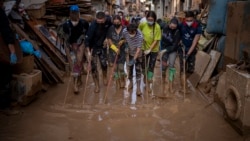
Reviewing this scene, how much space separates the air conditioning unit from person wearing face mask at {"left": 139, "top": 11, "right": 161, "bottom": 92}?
2.08m

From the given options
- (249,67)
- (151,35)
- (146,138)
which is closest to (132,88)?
(151,35)

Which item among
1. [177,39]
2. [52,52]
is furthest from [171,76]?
[52,52]

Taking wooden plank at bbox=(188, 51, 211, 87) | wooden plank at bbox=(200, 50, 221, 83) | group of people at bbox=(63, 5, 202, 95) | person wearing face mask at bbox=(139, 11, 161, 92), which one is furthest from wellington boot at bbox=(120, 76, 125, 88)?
wooden plank at bbox=(200, 50, 221, 83)

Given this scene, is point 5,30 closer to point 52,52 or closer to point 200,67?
point 52,52

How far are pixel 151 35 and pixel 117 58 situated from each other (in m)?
1.04

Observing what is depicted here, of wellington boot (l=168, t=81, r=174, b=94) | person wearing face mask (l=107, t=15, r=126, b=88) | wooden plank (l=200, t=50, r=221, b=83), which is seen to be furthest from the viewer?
wooden plank (l=200, t=50, r=221, b=83)

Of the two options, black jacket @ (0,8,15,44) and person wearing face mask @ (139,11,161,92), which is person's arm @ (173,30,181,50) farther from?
black jacket @ (0,8,15,44)

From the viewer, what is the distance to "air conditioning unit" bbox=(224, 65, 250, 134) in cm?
454

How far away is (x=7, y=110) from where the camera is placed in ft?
18.9

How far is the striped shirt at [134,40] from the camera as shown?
22.0ft

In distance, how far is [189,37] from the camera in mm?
6902

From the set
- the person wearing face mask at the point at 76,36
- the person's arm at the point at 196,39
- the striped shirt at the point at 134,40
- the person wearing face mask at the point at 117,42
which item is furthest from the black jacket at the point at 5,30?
the person's arm at the point at 196,39

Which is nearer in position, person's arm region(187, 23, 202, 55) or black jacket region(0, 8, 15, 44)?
black jacket region(0, 8, 15, 44)

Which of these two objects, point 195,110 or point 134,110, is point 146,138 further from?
point 195,110
